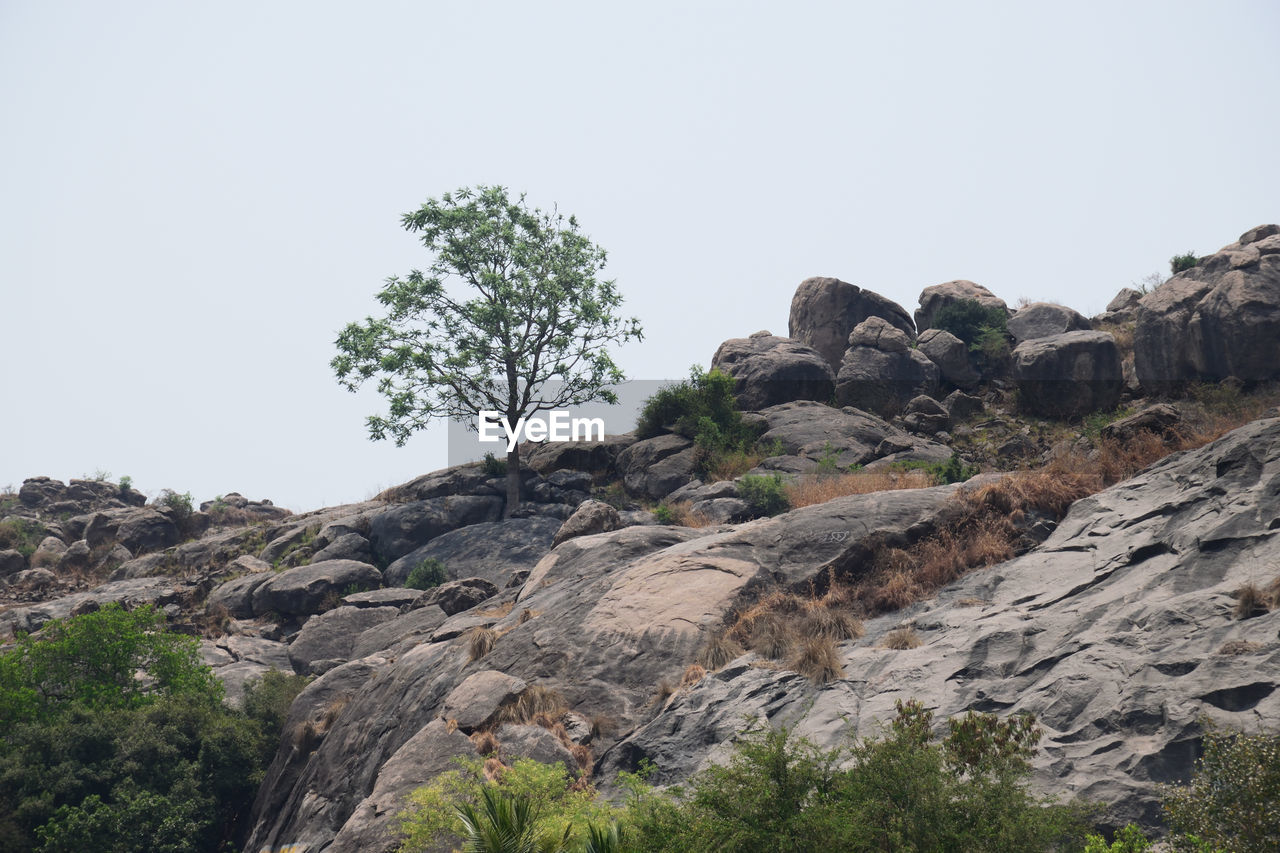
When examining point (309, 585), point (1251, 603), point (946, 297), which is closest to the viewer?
A: point (1251, 603)

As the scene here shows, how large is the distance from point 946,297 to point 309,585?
109 ft

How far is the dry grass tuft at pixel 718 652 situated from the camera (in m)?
14.7

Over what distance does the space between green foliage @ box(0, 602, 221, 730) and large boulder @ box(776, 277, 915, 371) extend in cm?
3120

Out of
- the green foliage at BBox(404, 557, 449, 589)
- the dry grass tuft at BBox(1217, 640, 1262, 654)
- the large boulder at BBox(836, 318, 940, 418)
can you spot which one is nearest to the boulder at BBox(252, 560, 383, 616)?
the green foliage at BBox(404, 557, 449, 589)

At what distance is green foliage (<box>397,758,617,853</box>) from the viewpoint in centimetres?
1019

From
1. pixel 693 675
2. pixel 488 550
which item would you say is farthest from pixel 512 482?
pixel 693 675

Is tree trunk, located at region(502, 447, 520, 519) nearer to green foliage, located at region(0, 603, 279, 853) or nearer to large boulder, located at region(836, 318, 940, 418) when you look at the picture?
green foliage, located at region(0, 603, 279, 853)

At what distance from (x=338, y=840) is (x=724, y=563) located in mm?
8120

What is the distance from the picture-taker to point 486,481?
37.9 meters

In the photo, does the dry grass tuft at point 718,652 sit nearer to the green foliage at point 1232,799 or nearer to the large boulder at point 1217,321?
the green foliage at point 1232,799

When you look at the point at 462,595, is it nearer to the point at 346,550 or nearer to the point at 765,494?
the point at 765,494

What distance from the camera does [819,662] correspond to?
43.8 feet

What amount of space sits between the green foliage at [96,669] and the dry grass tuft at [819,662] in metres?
16.5

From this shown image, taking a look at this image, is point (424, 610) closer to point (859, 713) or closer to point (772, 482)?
point (772, 482)
